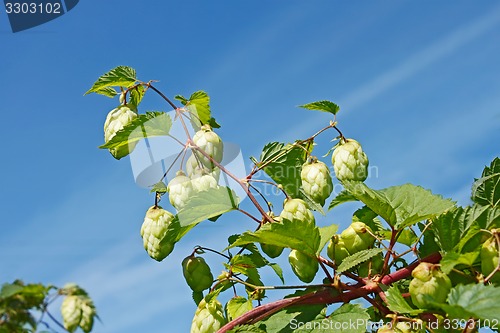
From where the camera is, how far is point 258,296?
9.07 ft

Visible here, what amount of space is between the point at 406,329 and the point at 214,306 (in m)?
0.80

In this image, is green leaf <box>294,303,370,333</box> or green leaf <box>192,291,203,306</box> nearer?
green leaf <box>294,303,370,333</box>

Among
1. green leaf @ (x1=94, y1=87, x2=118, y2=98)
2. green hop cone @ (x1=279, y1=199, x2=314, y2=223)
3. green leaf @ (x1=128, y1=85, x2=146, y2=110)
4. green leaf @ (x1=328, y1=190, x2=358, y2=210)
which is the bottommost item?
green hop cone @ (x1=279, y1=199, x2=314, y2=223)

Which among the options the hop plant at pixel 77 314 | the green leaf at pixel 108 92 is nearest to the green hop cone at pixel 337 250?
the hop plant at pixel 77 314

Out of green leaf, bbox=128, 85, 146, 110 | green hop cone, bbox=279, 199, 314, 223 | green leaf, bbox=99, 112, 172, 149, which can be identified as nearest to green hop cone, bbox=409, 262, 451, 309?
green hop cone, bbox=279, 199, 314, 223

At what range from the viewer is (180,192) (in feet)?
8.24

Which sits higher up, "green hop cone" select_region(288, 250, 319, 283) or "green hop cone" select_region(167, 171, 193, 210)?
"green hop cone" select_region(167, 171, 193, 210)

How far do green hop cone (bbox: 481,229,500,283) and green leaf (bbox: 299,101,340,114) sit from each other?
0.95 meters

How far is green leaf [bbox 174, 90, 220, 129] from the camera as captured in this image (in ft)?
9.27

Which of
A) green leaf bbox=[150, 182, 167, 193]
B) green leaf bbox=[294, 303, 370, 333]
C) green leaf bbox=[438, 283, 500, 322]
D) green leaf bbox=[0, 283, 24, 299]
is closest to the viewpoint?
green leaf bbox=[0, 283, 24, 299]

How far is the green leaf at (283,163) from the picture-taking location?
9.04ft

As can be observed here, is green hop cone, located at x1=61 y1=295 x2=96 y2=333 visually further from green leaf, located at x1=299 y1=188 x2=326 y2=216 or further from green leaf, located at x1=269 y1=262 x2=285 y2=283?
green leaf, located at x1=269 y1=262 x2=285 y2=283

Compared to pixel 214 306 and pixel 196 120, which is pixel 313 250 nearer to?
pixel 214 306

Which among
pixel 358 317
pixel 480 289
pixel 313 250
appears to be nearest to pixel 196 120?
pixel 313 250
